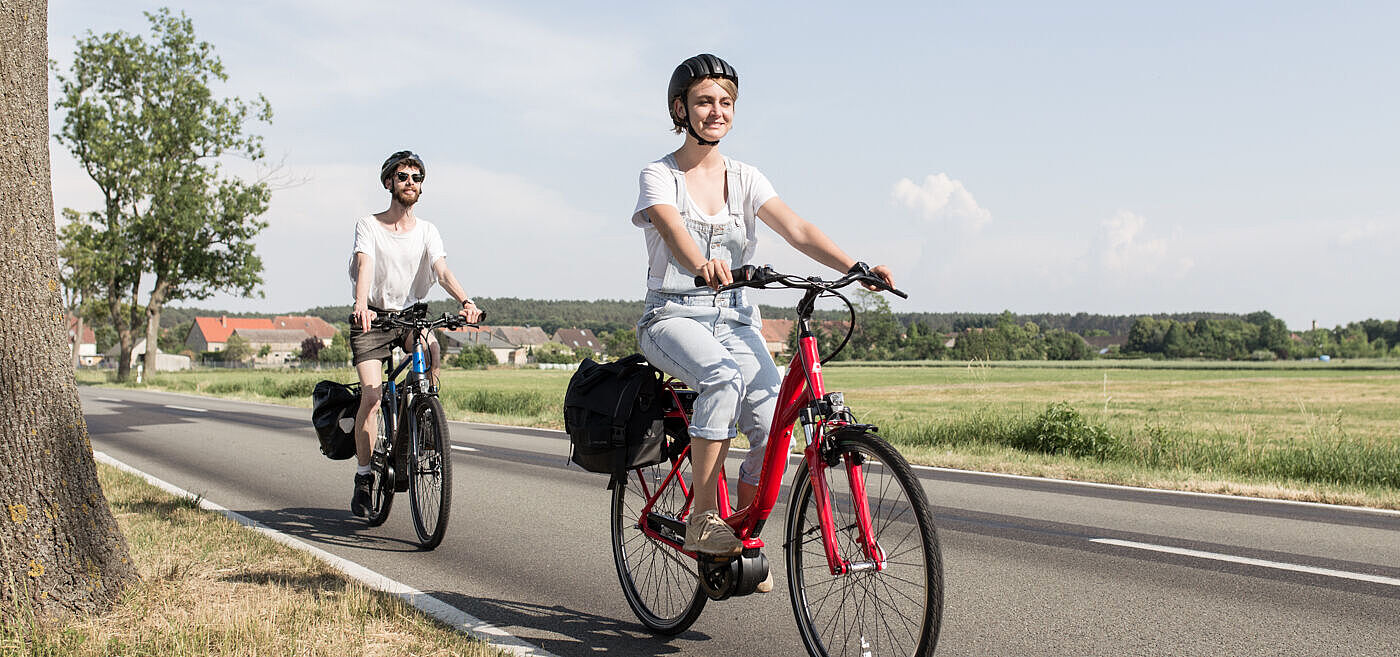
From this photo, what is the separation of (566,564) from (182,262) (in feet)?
152

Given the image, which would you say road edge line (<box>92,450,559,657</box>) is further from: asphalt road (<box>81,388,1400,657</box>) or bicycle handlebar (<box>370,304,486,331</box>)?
bicycle handlebar (<box>370,304,486,331</box>)

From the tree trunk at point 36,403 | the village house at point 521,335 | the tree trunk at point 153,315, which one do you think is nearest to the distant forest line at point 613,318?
the village house at point 521,335

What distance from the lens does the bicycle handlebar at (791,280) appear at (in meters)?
3.11

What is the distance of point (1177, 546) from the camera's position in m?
5.74

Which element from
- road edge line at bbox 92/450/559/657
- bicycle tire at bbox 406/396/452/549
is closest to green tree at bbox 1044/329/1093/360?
bicycle tire at bbox 406/396/452/549

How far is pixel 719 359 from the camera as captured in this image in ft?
11.3

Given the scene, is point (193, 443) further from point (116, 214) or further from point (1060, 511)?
point (116, 214)

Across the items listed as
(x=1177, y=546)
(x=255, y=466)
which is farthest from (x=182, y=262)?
(x=1177, y=546)

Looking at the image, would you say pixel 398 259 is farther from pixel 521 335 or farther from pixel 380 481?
pixel 521 335

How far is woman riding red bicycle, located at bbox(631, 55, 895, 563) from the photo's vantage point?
343 centimetres

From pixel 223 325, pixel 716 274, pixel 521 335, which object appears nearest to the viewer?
pixel 716 274

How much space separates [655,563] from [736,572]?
86 centimetres

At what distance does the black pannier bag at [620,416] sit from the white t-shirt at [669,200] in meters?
0.38

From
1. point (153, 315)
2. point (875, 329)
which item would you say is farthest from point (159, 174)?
point (875, 329)
